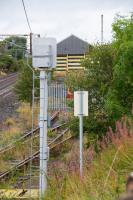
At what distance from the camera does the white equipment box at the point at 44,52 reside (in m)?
11.6

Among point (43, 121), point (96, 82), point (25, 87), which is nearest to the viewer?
point (43, 121)

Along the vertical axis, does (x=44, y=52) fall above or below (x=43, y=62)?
above

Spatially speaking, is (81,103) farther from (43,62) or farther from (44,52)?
(43,62)

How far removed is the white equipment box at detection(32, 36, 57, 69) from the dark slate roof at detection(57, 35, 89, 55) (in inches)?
2631

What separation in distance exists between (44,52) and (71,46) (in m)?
69.9

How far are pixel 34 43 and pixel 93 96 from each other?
7.10 metres

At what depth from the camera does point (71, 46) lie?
81.2m

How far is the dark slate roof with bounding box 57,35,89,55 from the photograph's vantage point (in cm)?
7962

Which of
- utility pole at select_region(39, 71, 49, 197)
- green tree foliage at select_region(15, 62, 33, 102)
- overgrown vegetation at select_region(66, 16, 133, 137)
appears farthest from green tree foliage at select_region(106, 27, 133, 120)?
green tree foliage at select_region(15, 62, 33, 102)

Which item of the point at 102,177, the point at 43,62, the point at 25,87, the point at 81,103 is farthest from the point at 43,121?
the point at 25,87

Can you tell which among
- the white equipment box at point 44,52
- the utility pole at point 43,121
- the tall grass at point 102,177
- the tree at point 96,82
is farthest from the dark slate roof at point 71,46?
the tall grass at point 102,177

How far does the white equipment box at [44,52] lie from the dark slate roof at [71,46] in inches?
2631

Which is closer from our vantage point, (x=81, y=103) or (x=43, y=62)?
(x=81, y=103)

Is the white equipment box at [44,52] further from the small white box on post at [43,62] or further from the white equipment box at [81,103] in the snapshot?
the white equipment box at [81,103]
